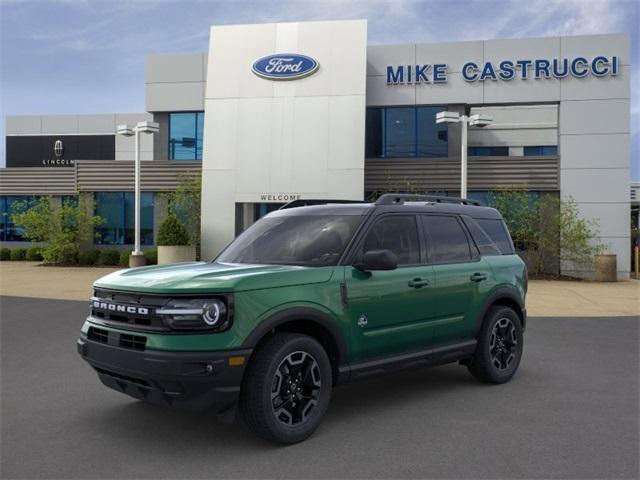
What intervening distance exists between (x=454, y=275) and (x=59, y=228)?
23.8 m

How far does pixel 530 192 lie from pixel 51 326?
61.3ft

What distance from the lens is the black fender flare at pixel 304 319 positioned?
4.31m

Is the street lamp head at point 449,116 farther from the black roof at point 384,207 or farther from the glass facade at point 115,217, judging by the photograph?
the glass facade at point 115,217

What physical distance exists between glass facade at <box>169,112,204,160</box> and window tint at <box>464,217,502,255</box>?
22.1 m

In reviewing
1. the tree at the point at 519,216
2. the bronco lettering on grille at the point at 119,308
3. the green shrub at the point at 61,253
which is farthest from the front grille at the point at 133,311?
the green shrub at the point at 61,253

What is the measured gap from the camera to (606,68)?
22641 millimetres

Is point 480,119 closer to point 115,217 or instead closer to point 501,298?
point 501,298

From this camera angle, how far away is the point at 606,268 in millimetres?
20688

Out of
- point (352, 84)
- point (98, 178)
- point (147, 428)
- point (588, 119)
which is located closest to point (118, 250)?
point (98, 178)

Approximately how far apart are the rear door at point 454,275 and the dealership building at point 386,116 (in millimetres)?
16032

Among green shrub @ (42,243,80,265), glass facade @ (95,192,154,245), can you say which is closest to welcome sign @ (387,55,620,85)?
glass facade @ (95,192,154,245)

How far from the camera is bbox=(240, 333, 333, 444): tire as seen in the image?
4312 mm

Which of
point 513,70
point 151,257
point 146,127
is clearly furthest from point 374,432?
point 513,70

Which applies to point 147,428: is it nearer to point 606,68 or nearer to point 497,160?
point 497,160
